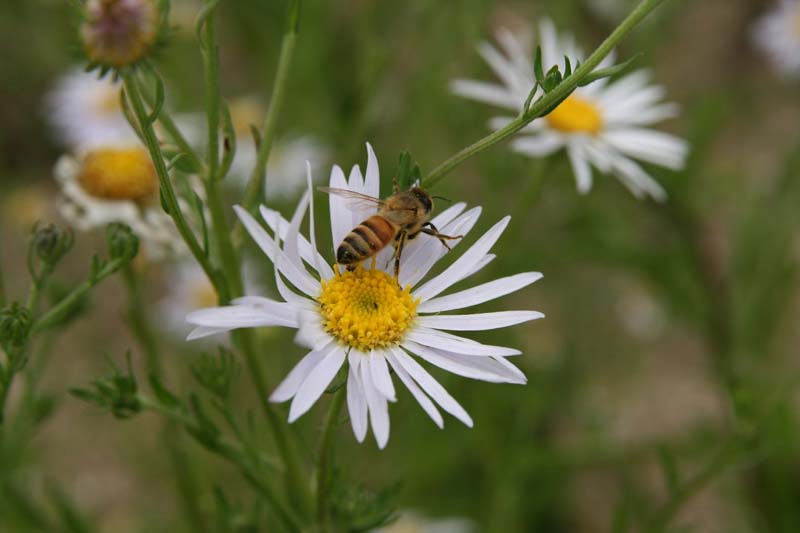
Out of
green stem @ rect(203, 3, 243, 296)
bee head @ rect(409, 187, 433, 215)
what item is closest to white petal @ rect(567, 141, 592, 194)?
bee head @ rect(409, 187, 433, 215)

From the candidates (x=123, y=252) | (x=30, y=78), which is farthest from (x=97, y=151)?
(x=30, y=78)

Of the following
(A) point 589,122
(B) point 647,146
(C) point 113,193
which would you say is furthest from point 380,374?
(B) point 647,146

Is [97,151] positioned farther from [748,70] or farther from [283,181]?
[748,70]

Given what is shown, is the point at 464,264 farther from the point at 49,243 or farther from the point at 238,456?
the point at 49,243

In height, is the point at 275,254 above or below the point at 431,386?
above

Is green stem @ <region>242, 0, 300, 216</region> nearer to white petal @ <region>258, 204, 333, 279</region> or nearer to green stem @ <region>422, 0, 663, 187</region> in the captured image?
white petal @ <region>258, 204, 333, 279</region>
